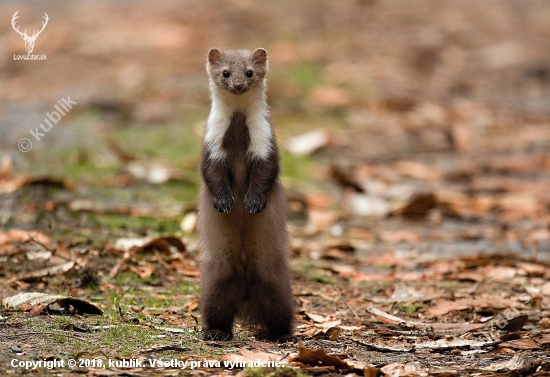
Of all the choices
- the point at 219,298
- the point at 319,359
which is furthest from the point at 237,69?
the point at 319,359

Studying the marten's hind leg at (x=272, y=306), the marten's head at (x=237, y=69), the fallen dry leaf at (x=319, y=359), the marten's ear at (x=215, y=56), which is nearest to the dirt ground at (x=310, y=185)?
the fallen dry leaf at (x=319, y=359)

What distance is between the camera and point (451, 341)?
4980 millimetres

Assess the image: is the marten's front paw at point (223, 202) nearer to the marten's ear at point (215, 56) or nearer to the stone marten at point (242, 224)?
the stone marten at point (242, 224)

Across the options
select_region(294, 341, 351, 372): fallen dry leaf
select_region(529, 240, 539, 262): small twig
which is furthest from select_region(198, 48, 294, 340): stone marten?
select_region(529, 240, 539, 262): small twig

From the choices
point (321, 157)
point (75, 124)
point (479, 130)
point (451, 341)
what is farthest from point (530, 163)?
point (451, 341)

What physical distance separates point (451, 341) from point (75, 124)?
7912mm

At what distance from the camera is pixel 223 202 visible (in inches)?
197

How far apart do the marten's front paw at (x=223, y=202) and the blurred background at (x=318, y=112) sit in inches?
101

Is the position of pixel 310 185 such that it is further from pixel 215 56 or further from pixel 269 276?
pixel 269 276

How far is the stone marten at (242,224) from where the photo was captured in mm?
5012

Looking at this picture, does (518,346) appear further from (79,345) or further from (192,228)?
(192,228)

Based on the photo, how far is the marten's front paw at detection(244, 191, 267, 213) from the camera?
196 inches

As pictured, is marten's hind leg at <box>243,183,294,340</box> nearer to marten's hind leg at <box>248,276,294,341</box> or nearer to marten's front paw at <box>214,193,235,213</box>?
marten's hind leg at <box>248,276,294,341</box>

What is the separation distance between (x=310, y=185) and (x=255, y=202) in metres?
5.05
